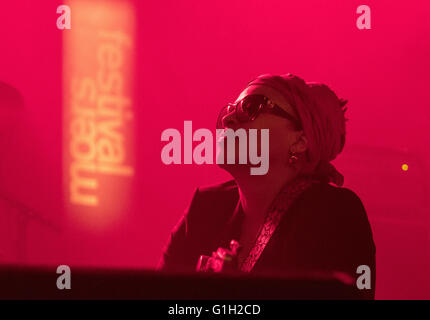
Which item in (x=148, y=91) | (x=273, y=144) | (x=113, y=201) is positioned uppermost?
(x=148, y=91)

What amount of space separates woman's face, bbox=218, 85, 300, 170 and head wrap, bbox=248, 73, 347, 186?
18mm

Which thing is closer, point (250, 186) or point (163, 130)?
point (250, 186)

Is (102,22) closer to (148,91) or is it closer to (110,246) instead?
(148,91)

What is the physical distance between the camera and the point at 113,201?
11.5 ft

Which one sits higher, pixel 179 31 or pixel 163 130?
pixel 179 31

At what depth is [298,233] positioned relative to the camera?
4.08 feet

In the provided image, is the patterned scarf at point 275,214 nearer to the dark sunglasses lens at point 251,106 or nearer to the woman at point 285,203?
the woman at point 285,203

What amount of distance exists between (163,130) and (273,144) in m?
2.08

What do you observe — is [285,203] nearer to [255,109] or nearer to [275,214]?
[275,214]

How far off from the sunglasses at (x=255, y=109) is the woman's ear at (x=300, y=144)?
0.02 meters

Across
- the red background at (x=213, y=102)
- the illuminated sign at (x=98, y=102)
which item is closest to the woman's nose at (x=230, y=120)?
the red background at (x=213, y=102)

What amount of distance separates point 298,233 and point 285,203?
3.7 inches
